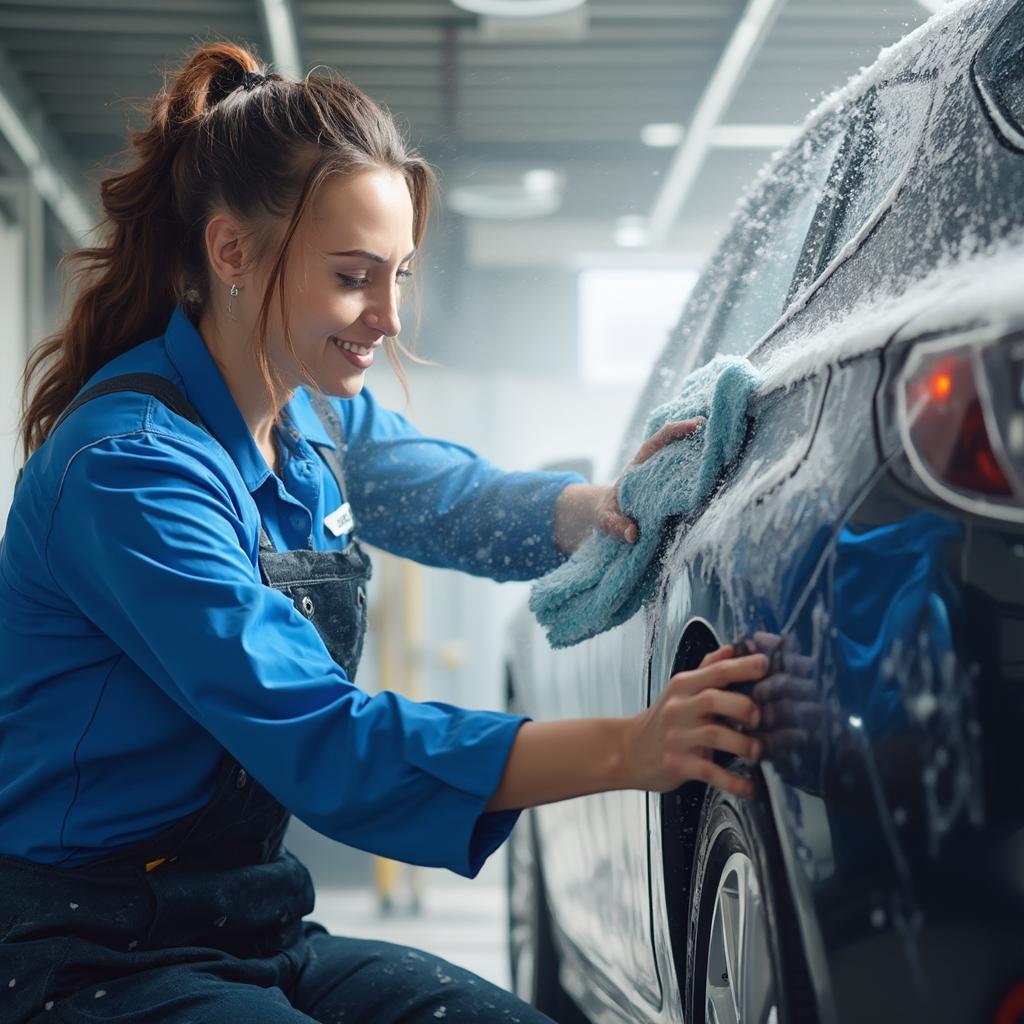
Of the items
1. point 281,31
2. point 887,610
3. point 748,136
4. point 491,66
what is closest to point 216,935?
point 887,610

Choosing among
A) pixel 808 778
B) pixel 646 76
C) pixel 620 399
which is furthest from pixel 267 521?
pixel 620 399

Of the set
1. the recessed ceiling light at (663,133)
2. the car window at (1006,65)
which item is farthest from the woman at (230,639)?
the recessed ceiling light at (663,133)

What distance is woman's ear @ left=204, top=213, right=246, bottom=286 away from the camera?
1.45 metres

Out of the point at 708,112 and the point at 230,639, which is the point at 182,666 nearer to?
the point at 230,639

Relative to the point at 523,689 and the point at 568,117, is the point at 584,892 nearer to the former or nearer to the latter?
the point at 523,689

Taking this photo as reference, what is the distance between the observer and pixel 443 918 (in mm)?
4301

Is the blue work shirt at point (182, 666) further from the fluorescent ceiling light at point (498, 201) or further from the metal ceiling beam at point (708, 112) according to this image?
the fluorescent ceiling light at point (498, 201)

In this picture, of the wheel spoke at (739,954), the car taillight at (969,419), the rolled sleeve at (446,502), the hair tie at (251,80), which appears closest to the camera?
the car taillight at (969,419)

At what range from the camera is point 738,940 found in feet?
3.39

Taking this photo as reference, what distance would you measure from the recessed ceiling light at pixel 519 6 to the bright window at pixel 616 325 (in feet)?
4.77

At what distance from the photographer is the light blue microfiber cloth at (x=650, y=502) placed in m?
1.10

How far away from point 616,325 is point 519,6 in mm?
1737

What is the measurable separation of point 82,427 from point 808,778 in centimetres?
76

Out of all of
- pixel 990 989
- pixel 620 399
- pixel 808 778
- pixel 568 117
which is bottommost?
pixel 990 989
